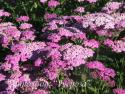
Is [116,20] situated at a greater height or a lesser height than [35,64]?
greater

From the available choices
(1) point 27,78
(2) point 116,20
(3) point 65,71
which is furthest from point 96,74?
(2) point 116,20

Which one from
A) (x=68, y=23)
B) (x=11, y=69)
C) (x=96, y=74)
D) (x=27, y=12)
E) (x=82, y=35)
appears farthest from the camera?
(x=27, y=12)

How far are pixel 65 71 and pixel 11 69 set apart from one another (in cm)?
64

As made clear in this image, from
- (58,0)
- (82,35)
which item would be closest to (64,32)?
(82,35)


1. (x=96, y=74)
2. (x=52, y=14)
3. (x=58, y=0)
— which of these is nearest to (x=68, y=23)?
(x=52, y=14)

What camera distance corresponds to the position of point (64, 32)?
5.79m

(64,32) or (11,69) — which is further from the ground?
(64,32)

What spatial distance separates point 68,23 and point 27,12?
124 centimetres

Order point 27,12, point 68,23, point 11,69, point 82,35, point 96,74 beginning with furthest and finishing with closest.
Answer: point 27,12
point 68,23
point 82,35
point 11,69
point 96,74

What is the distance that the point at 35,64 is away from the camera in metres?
5.20

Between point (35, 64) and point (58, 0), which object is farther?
point (58, 0)

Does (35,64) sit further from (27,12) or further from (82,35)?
(27,12)

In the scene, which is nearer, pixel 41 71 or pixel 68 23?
pixel 41 71

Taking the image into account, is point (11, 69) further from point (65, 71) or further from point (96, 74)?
point (96, 74)
